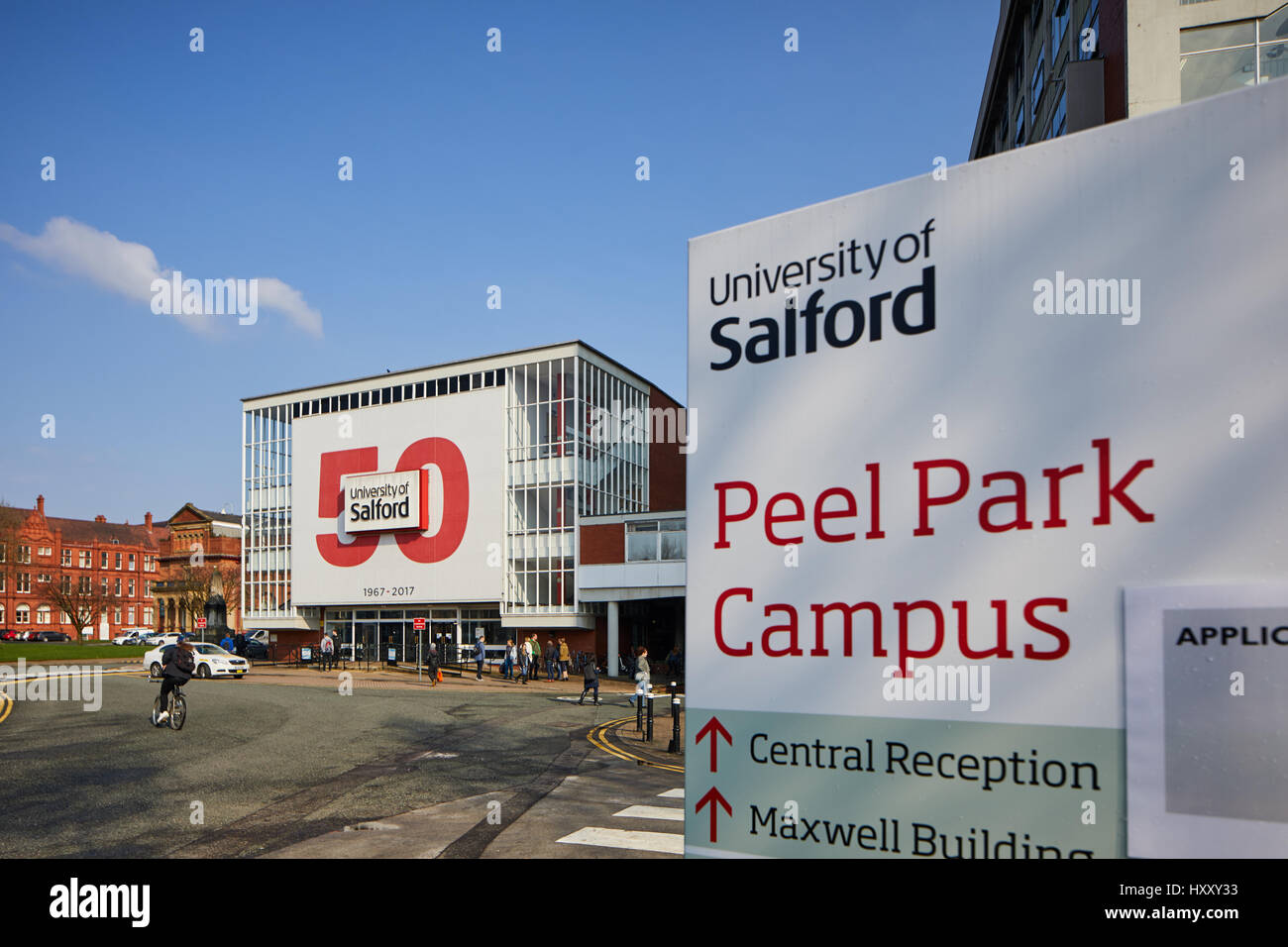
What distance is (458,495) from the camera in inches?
1889

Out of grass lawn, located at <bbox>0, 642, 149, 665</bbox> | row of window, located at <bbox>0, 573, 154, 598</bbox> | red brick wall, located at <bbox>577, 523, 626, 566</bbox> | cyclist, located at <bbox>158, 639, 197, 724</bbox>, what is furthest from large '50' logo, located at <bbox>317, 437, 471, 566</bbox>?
row of window, located at <bbox>0, 573, 154, 598</bbox>

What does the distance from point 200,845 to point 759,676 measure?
23.5 feet

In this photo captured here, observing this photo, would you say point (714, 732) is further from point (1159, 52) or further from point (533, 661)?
point (533, 661)

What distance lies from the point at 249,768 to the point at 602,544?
31.2 metres

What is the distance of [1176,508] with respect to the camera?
2.79 metres

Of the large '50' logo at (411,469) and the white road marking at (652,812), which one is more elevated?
the large '50' logo at (411,469)

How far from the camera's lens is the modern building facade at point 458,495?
46.2 metres

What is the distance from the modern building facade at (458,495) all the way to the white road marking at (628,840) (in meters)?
34.5

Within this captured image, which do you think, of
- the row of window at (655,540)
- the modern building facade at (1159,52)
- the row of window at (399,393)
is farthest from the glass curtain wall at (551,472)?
the modern building facade at (1159,52)

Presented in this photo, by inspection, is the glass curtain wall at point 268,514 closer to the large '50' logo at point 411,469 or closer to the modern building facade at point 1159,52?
the large '50' logo at point 411,469

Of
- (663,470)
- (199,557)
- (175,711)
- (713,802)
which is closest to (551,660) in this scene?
(663,470)

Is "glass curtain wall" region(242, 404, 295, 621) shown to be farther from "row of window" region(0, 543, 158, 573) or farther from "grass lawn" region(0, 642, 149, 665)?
"row of window" region(0, 543, 158, 573)

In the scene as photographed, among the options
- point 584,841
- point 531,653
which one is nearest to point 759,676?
point 584,841

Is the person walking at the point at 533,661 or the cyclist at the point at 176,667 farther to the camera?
the person walking at the point at 533,661
